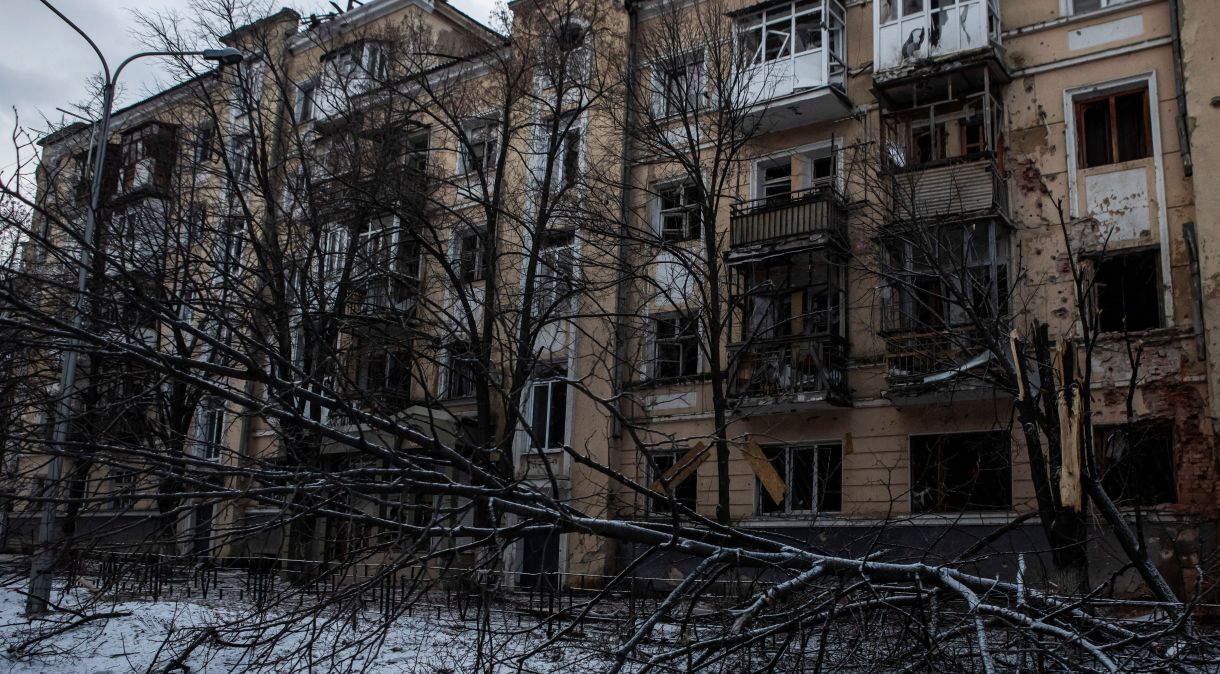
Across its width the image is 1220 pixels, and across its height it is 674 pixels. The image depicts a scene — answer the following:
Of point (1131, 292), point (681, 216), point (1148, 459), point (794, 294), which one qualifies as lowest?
point (1148, 459)

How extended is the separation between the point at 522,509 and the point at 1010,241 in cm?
1375

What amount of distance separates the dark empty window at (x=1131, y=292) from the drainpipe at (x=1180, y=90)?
1493mm

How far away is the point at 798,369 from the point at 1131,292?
546 centimetres

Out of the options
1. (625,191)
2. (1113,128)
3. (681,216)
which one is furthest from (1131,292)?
(625,191)

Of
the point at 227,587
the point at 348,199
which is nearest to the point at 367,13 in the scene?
the point at 348,199

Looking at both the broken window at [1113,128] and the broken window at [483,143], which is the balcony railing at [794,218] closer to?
the broken window at [1113,128]

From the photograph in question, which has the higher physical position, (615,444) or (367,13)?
(367,13)

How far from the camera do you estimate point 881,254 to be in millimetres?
16734

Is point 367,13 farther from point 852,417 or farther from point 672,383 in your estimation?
point 852,417

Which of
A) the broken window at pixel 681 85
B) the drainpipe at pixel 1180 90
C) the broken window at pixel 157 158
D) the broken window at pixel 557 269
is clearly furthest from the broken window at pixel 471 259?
the drainpipe at pixel 1180 90

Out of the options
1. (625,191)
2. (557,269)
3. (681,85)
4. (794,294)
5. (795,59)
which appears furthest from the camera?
(625,191)

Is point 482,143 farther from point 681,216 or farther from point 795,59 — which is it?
point 795,59

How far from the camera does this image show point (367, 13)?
1080 inches

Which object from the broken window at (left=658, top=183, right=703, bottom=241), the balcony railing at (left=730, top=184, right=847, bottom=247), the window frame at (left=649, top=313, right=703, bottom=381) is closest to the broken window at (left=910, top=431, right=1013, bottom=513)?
the balcony railing at (left=730, top=184, right=847, bottom=247)
